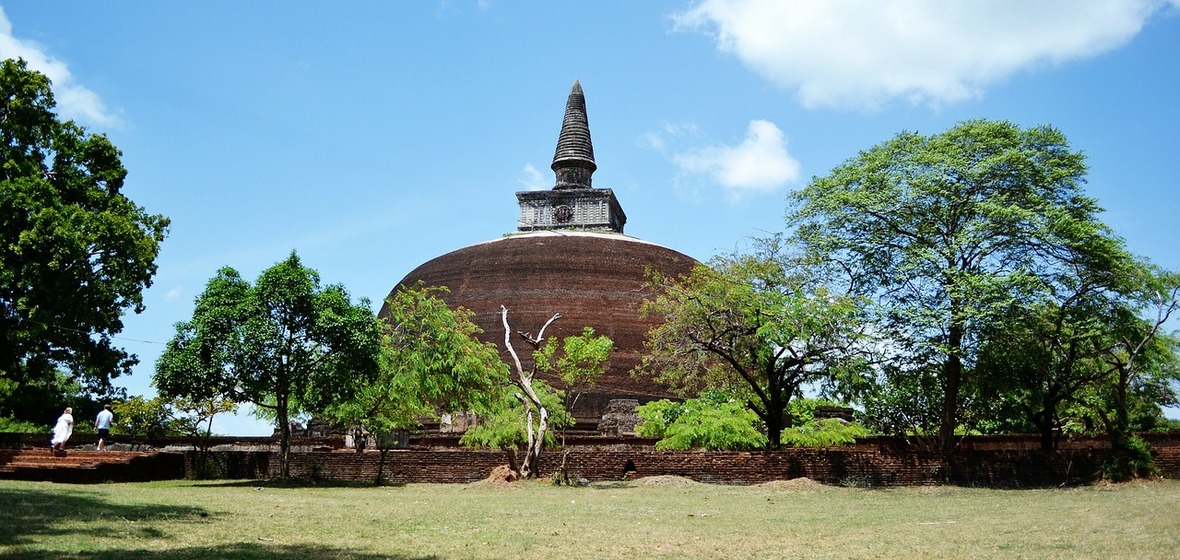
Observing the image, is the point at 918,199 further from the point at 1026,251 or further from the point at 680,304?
the point at 680,304

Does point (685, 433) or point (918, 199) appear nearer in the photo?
point (918, 199)

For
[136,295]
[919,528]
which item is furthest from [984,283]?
[136,295]

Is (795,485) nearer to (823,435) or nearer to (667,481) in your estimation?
(667,481)

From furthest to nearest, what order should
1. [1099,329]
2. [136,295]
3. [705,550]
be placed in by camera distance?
1. [136,295]
2. [1099,329]
3. [705,550]

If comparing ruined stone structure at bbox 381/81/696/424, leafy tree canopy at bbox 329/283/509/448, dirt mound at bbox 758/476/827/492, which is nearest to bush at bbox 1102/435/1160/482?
dirt mound at bbox 758/476/827/492

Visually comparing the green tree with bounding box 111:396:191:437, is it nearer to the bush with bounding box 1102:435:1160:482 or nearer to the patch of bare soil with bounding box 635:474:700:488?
the patch of bare soil with bounding box 635:474:700:488

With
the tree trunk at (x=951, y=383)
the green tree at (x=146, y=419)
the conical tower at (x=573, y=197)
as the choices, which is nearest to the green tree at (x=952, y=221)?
the tree trunk at (x=951, y=383)

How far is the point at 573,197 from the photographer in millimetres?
48000

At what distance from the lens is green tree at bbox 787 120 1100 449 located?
19359 millimetres

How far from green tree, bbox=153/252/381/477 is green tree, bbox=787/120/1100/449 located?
1061 cm

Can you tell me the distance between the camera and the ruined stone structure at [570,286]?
113 feet

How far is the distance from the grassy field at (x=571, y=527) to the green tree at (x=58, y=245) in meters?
11.0

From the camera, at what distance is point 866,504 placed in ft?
46.7

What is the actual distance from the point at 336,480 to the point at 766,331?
32.7ft
